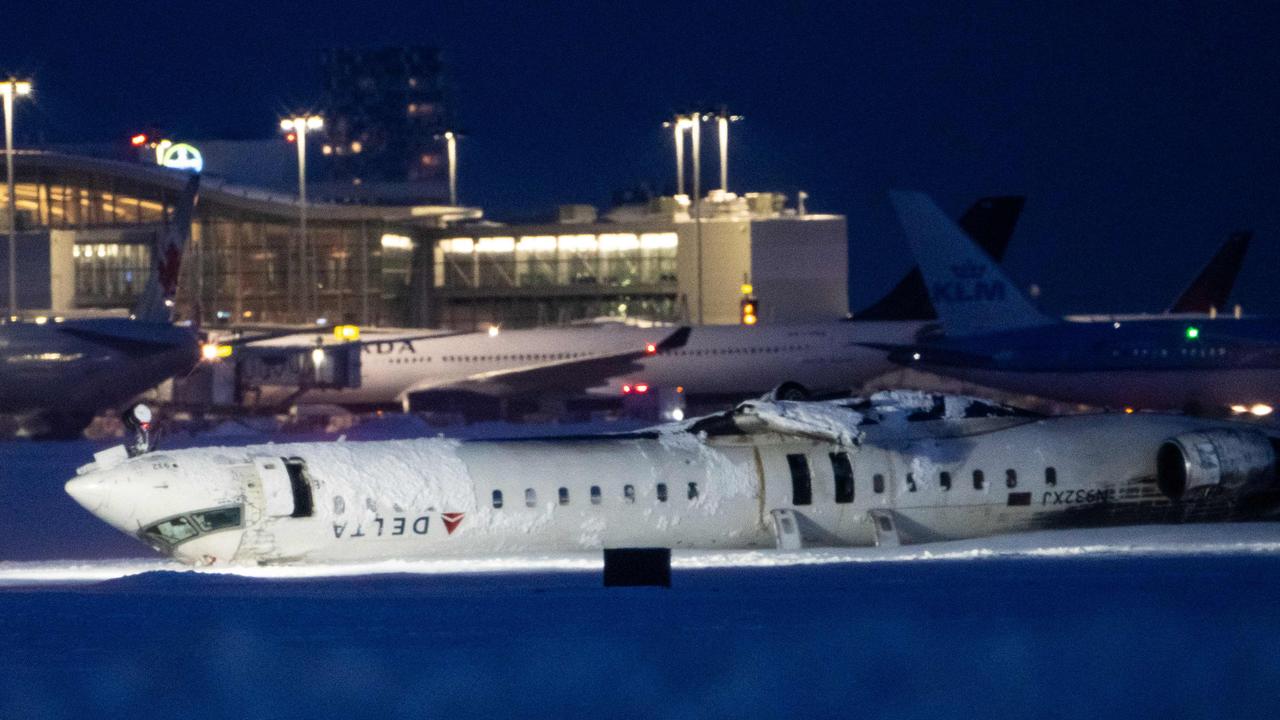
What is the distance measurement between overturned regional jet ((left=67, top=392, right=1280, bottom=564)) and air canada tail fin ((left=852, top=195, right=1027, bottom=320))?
1826 inches

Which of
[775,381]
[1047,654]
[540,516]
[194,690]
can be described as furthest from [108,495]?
[775,381]

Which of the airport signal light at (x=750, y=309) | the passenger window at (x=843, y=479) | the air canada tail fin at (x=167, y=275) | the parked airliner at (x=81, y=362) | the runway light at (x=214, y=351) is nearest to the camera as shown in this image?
the passenger window at (x=843, y=479)

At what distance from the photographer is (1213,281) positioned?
264ft

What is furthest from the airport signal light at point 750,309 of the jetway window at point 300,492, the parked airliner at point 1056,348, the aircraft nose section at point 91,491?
the aircraft nose section at point 91,491

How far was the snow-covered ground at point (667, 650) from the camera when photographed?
35.0 feet

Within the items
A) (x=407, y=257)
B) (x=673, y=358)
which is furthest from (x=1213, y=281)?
(x=407, y=257)

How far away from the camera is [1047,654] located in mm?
11336

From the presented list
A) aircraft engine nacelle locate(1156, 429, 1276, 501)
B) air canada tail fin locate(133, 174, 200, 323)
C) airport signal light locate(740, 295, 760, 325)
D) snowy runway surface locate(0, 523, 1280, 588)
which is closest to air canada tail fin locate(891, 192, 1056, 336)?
airport signal light locate(740, 295, 760, 325)

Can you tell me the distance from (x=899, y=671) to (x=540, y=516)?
9.84 metres

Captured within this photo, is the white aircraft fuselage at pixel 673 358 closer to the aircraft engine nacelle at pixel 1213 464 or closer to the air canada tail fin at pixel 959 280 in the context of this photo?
the air canada tail fin at pixel 959 280

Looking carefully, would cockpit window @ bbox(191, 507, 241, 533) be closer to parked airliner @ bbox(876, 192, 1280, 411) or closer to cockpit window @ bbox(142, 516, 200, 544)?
cockpit window @ bbox(142, 516, 200, 544)

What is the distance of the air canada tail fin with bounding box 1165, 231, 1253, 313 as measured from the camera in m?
80.2

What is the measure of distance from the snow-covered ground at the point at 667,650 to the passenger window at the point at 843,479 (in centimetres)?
619

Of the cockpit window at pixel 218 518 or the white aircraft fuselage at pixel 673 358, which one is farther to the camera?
the white aircraft fuselage at pixel 673 358
